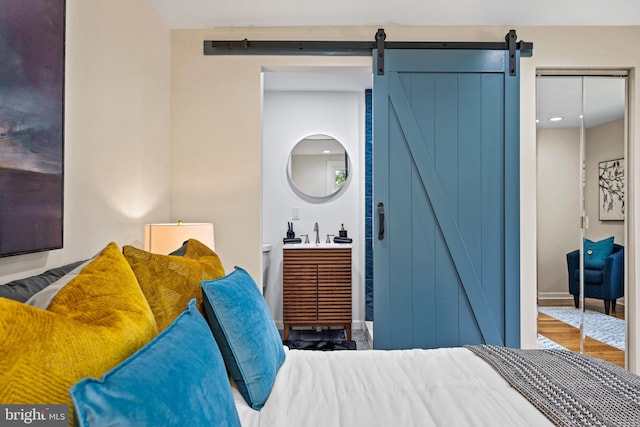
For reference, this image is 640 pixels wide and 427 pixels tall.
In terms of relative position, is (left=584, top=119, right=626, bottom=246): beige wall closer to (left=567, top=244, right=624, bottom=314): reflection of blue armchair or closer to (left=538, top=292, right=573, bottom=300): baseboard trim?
(left=567, top=244, right=624, bottom=314): reflection of blue armchair

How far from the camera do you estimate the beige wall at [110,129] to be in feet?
5.52

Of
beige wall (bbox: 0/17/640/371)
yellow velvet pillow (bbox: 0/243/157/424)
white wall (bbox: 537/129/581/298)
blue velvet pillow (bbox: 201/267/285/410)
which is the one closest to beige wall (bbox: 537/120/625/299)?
white wall (bbox: 537/129/581/298)

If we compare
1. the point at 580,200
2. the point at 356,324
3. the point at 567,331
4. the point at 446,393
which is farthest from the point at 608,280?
the point at 446,393

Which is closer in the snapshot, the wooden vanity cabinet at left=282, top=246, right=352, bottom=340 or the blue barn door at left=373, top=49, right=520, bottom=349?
the blue barn door at left=373, top=49, right=520, bottom=349

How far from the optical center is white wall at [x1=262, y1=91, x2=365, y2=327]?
428 cm

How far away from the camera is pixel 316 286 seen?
3.83 meters

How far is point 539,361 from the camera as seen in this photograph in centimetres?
146

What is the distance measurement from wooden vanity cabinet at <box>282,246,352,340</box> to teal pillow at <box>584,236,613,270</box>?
194cm

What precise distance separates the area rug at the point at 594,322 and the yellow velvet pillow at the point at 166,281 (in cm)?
269

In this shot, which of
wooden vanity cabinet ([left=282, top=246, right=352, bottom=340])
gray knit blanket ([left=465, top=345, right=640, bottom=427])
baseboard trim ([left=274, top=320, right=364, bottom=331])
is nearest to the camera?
gray knit blanket ([left=465, top=345, right=640, bottom=427])

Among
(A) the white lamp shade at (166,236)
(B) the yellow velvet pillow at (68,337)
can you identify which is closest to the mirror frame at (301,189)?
(A) the white lamp shade at (166,236)

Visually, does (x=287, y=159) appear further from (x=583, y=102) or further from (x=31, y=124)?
(x=31, y=124)

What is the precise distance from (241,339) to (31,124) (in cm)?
105

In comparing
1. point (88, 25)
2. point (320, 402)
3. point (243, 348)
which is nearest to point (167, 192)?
point (88, 25)
